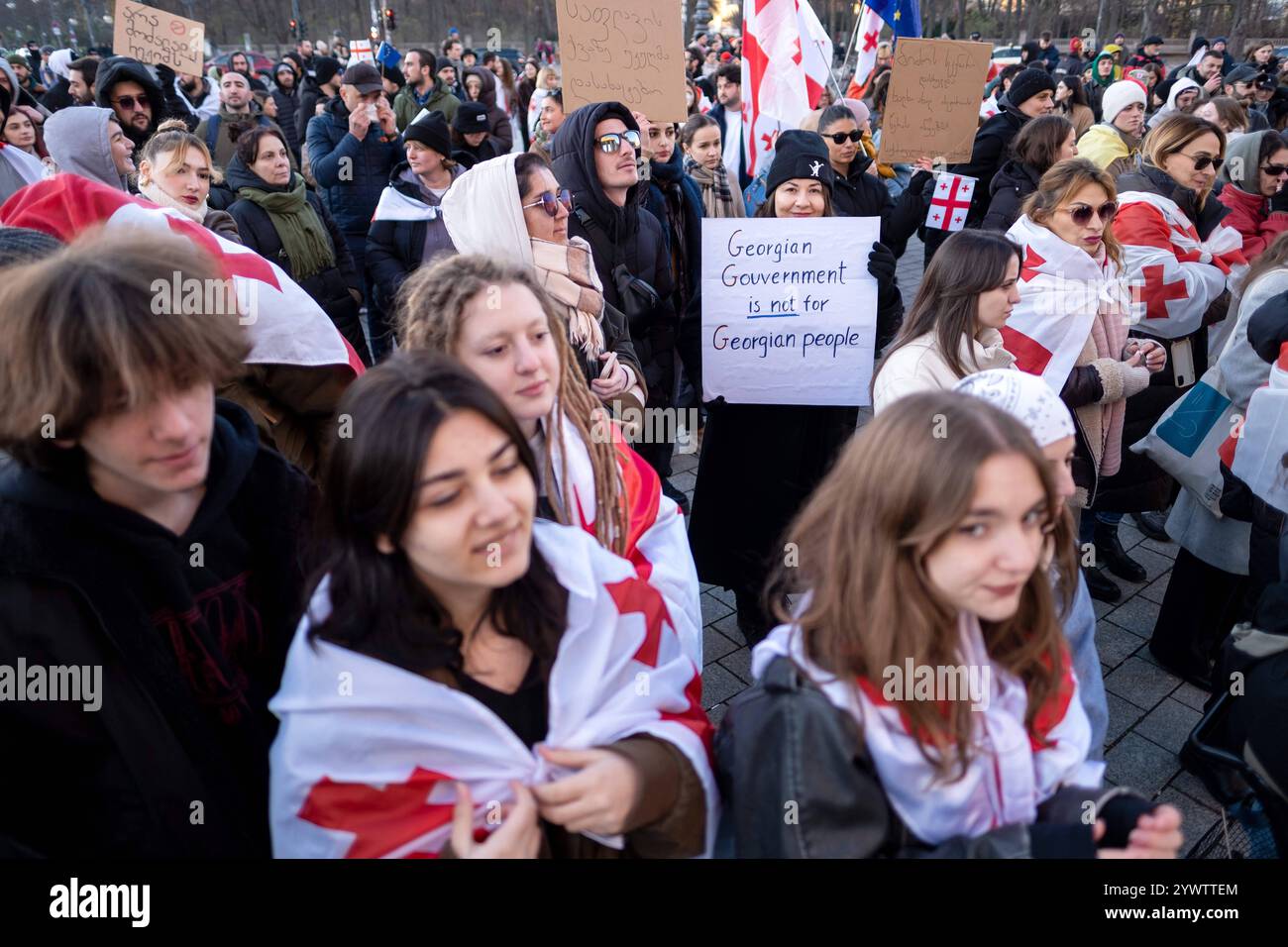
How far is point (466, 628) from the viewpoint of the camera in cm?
143

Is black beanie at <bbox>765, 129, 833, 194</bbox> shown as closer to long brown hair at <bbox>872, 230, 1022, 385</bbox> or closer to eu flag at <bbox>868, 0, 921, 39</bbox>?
long brown hair at <bbox>872, 230, 1022, 385</bbox>

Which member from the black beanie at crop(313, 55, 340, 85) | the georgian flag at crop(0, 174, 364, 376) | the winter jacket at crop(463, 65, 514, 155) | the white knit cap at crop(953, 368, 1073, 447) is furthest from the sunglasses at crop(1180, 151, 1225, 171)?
the black beanie at crop(313, 55, 340, 85)

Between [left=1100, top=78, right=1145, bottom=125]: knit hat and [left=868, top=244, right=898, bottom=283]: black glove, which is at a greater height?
[left=1100, top=78, right=1145, bottom=125]: knit hat

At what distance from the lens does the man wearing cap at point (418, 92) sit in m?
8.94

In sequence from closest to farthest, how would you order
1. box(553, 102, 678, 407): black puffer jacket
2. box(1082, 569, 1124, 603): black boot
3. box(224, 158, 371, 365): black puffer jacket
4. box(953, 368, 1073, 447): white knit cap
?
box(953, 368, 1073, 447): white knit cap < box(553, 102, 678, 407): black puffer jacket < box(1082, 569, 1124, 603): black boot < box(224, 158, 371, 365): black puffer jacket

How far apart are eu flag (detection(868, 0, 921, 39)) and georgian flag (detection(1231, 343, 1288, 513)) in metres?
4.47

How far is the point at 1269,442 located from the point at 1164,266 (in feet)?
5.47

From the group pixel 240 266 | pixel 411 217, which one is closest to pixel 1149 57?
pixel 411 217

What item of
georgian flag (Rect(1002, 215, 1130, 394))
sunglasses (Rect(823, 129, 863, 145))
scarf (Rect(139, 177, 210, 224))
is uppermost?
sunglasses (Rect(823, 129, 863, 145))

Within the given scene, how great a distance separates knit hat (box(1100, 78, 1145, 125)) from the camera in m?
5.75

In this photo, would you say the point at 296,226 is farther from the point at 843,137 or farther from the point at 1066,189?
the point at 1066,189

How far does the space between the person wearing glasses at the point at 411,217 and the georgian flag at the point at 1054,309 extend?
2871mm
